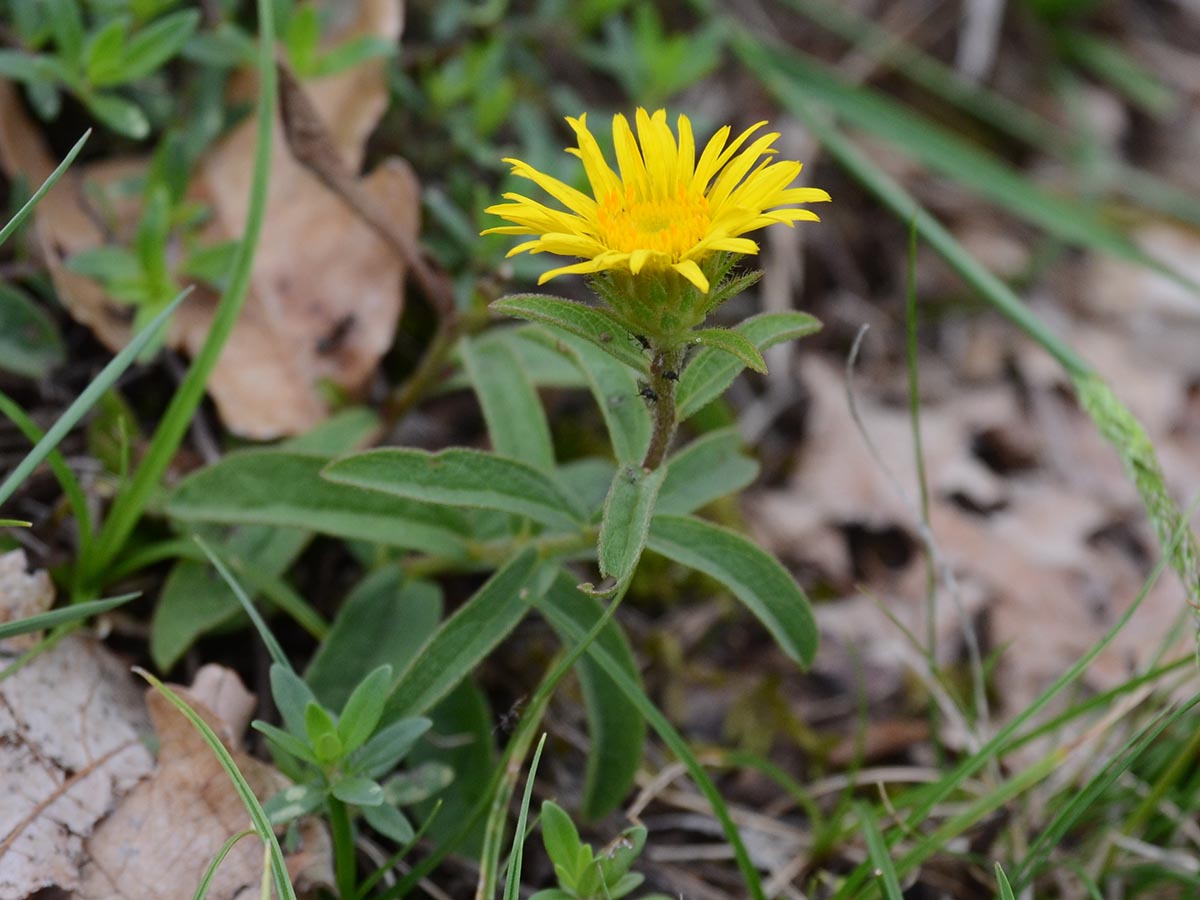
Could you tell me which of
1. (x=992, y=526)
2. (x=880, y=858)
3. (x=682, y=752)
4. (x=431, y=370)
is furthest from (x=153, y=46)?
(x=992, y=526)

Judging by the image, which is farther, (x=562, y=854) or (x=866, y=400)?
(x=866, y=400)

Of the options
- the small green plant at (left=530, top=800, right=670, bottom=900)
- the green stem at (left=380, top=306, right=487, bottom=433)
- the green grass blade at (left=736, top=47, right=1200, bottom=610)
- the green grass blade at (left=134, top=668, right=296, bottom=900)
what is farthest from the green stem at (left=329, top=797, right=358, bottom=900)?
the green grass blade at (left=736, top=47, right=1200, bottom=610)

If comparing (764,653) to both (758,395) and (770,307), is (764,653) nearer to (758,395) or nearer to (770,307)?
(758,395)

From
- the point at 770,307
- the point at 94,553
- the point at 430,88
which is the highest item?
the point at 430,88

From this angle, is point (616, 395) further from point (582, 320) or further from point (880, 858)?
point (880, 858)

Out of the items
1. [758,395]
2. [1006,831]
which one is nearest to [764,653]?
[1006,831]

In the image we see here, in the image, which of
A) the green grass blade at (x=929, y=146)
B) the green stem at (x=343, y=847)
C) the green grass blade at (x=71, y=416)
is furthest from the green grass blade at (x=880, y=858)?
the green grass blade at (x=929, y=146)
